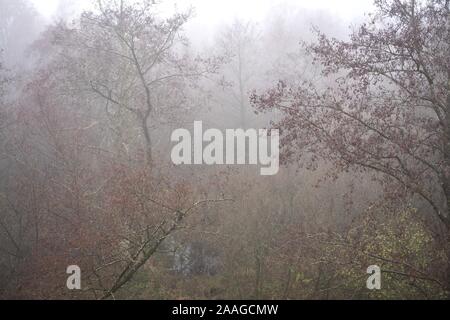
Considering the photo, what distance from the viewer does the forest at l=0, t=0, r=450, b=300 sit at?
8297 mm

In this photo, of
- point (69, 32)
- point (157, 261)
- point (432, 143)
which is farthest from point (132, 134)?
point (432, 143)

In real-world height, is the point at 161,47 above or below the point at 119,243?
above

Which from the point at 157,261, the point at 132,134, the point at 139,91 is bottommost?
the point at 157,261

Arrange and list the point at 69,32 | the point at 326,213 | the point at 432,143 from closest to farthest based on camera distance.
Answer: the point at 432,143 → the point at 326,213 → the point at 69,32

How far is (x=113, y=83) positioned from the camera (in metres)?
16.1

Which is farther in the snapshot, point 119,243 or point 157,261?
point 157,261

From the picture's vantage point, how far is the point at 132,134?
15.8 metres

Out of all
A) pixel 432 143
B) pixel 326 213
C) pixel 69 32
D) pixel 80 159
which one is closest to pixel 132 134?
pixel 80 159

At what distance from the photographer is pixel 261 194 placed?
13.4 metres

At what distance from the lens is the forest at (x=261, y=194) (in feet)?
27.2
